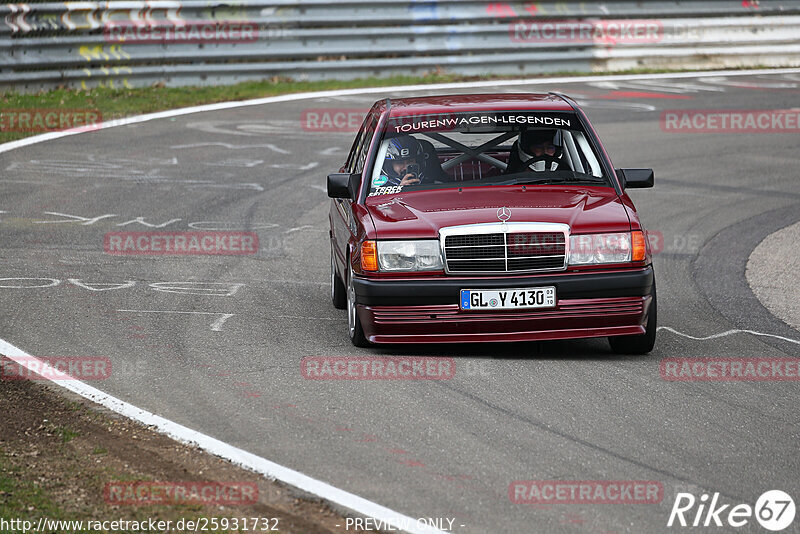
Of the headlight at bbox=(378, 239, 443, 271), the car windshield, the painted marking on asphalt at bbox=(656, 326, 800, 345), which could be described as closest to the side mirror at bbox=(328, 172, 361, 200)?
the car windshield

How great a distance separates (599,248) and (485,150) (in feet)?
5.56

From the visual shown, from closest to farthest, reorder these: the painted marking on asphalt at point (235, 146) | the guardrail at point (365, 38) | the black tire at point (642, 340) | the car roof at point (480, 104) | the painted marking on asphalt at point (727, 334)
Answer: the black tire at point (642, 340) < the painted marking on asphalt at point (727, 334) < the car roof at point (480, 104) < the painted marking on asphalt at point (235, 146) < the guardrail at point (365, 38)

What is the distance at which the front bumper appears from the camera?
23.0 feet

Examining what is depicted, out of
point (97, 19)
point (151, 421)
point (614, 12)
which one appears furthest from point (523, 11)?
point (151, 421)

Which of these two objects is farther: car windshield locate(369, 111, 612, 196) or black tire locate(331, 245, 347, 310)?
black tire locate(331, 245, 347, 310)

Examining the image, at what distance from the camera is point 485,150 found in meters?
8.52

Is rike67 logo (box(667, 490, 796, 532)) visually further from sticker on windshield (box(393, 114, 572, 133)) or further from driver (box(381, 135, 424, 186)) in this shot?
sticker on windshield (box(393, 114, 572, 133))

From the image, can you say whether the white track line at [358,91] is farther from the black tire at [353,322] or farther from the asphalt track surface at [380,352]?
the black tire at [353,322]

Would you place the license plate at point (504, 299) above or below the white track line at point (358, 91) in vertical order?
→ above

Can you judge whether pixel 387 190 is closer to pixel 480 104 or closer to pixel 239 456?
pixel 480 104

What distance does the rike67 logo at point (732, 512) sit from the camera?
15.1 ft

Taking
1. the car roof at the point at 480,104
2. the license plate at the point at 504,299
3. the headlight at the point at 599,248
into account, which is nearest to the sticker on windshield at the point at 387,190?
the car roof at the point at 480,104

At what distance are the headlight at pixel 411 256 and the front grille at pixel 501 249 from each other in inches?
2.8

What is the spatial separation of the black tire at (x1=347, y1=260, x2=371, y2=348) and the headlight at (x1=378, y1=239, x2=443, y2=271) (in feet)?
1.10
